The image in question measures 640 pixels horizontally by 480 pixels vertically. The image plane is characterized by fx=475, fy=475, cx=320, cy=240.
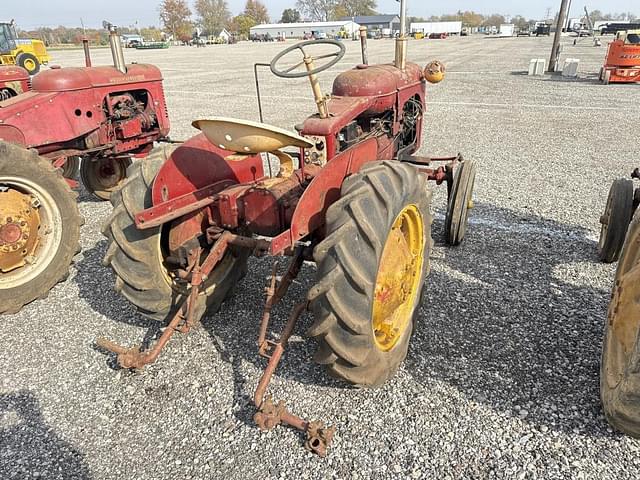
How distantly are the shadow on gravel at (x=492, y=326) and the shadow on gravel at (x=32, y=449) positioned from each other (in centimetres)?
78

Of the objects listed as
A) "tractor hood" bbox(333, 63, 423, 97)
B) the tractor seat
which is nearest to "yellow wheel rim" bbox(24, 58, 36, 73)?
"tractor hood" bbox(333, 63, 423, 97)

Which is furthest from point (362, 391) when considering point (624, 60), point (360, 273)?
point (624, 60)

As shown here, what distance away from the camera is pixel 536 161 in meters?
6.86

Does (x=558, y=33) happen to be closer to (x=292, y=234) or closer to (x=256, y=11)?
(x=292, y=234)

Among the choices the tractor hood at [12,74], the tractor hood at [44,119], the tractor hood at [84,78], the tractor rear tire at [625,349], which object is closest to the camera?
the tractor rear tire at [625,349]

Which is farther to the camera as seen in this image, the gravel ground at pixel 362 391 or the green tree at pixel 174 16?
the green tree at pixel 174 16

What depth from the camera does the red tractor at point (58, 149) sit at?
331 cm

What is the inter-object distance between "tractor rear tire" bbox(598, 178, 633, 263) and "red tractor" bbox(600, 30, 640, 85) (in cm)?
1305

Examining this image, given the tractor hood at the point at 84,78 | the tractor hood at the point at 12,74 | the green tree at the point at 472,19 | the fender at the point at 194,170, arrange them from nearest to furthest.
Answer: the fender at the point at 194,170
the tractor hood at the point at 84,78
the tractor hood at the point at 12,74
the green tree at the point at 472,19

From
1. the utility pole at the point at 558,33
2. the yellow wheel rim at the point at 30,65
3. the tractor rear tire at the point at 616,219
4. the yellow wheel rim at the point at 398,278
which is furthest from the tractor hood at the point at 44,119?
the utility pole at the point at 558,33

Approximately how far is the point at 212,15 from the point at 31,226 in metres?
93.3

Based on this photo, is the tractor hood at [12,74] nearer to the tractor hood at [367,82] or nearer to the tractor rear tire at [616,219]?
the tractor hood at [367,82]

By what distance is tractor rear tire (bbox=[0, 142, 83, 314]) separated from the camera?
128 inches

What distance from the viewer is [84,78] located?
16.2 feet
